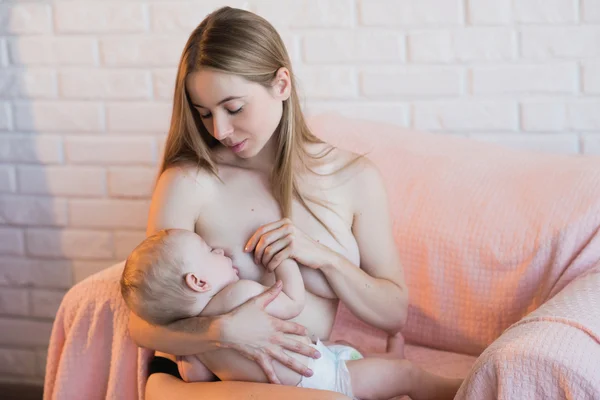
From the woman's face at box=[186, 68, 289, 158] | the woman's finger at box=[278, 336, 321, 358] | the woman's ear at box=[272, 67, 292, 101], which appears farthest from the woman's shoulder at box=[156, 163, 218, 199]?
the woman's finger at box=[278, 336, 321, 358]

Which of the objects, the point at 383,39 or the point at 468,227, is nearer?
the point at 468,227

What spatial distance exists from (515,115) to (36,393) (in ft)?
5.98

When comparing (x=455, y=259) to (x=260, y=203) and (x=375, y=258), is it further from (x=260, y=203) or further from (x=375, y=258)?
(x=260, y=203)

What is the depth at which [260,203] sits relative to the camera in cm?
168

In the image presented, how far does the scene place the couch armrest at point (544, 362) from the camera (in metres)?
1.26

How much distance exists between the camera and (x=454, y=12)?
2277 millimetres

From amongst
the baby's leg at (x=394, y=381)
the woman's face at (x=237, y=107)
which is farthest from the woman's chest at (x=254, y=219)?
the baby's leg at (x=394, y=381)

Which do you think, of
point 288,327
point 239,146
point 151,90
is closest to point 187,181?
point 239,146

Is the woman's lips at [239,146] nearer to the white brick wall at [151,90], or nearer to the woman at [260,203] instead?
the woman at [260,203]

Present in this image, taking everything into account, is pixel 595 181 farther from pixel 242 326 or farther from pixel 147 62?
pixel 147 62

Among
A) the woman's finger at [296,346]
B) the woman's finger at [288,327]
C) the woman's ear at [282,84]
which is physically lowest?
the woman's finger at [296,346]

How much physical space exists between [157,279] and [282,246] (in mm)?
267

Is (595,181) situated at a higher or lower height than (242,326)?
higher

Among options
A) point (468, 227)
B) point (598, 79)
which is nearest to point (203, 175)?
point (468, 227)
